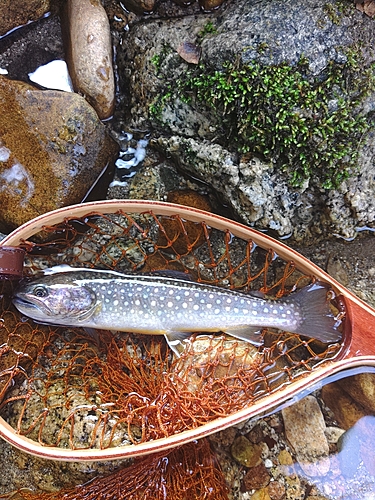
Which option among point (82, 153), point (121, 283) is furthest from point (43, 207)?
point (121, 283)

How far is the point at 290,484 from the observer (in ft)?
10.6

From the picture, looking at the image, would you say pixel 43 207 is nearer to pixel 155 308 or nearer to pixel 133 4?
pixel 155 308

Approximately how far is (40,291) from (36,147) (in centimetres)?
100

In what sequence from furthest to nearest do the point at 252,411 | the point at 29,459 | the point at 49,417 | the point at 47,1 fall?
the point at 47,1 < the point at 29,459 < the point at 49,417 < the point at 252,411

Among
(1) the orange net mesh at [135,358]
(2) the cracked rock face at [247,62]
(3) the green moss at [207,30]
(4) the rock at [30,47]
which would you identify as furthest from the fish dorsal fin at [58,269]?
(3) the green moss at [207,30]

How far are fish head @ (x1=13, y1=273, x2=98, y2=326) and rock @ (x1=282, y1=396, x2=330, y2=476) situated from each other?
1651mm

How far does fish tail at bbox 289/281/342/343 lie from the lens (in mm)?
3025

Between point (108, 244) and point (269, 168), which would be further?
point (108, 244)

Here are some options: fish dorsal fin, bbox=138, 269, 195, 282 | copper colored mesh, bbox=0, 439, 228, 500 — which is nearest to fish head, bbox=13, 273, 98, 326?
fish dorsal fin, bbox=138, 269, 195, 282

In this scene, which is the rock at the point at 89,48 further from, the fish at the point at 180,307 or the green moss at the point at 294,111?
the fish at the point at 180,307

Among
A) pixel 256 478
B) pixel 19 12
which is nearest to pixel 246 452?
pixel 256 478

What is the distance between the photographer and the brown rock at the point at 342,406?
10.9ft

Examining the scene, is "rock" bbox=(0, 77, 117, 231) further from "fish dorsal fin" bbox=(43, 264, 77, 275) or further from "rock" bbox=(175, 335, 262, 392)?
"rock" bbox=(175, 335, 262, 392)

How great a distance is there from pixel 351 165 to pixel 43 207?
6.98 feet
